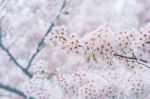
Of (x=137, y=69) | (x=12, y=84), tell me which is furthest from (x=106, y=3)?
(x=12, y=84)

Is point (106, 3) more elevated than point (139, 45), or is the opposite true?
point (139, 45)

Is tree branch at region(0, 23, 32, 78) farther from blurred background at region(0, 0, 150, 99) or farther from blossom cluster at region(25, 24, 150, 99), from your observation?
blossom cluster at region(25, 24, 150, 99)

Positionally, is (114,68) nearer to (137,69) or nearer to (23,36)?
(137,69)

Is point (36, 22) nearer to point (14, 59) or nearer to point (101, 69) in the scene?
point (14, 59)

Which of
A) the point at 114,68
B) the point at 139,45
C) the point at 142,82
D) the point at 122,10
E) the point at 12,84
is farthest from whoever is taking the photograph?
the point at 12,84

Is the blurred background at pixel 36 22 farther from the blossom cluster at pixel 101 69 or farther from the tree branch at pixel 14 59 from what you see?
the blossom cluster at pixel 101 69

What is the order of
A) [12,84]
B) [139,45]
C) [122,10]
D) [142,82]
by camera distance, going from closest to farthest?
1. [139,45]
2. [142,82]
3. [122,10]
4. [12,84]

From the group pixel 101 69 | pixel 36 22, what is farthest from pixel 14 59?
pixel 101 69

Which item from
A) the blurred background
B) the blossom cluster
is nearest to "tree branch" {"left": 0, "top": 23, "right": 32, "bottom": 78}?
the blurred background
